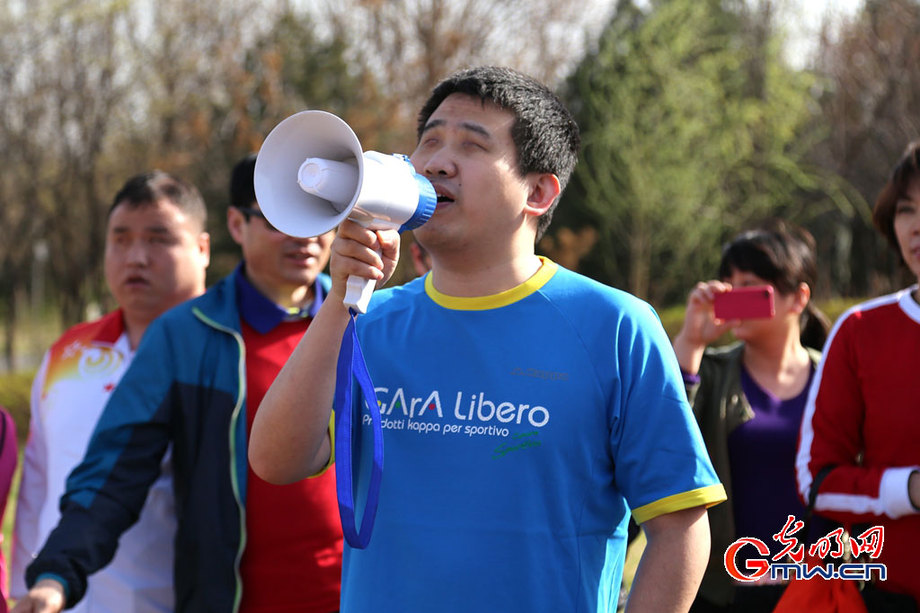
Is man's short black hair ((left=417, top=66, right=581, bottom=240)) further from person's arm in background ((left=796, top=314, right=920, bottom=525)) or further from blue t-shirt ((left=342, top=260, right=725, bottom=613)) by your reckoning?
person's arm in background ((left=796, top=314, right=920, bottom=525))

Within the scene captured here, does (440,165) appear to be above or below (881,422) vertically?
above

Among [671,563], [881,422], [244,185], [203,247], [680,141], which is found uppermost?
[680,141]

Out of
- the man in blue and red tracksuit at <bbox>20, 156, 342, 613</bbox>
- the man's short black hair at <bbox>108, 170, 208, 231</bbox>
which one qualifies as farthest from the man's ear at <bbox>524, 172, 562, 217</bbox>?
the man's short black hair at <bbox>108, 170, 208, 231</bbox>

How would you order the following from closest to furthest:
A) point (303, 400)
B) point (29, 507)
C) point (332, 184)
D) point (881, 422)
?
point (332, 184), point (303, 400), point (881, 422), point (29, 507)

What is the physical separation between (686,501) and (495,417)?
0.44m

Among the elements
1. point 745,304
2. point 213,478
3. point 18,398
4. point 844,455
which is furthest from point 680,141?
point 213,478

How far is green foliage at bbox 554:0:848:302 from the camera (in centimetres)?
1605

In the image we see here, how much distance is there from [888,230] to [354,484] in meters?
2.13

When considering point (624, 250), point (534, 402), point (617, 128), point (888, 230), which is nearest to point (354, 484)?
point (534, 402)

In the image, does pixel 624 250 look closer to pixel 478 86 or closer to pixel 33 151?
pixel 33 151

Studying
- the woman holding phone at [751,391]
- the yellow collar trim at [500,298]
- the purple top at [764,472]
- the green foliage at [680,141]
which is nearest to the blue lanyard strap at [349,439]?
the yellow collar trim at [500,298]

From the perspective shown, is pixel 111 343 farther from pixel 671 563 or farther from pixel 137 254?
pixel 671 563

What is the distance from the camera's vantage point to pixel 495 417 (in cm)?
207

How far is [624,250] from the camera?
18234 millimetres
